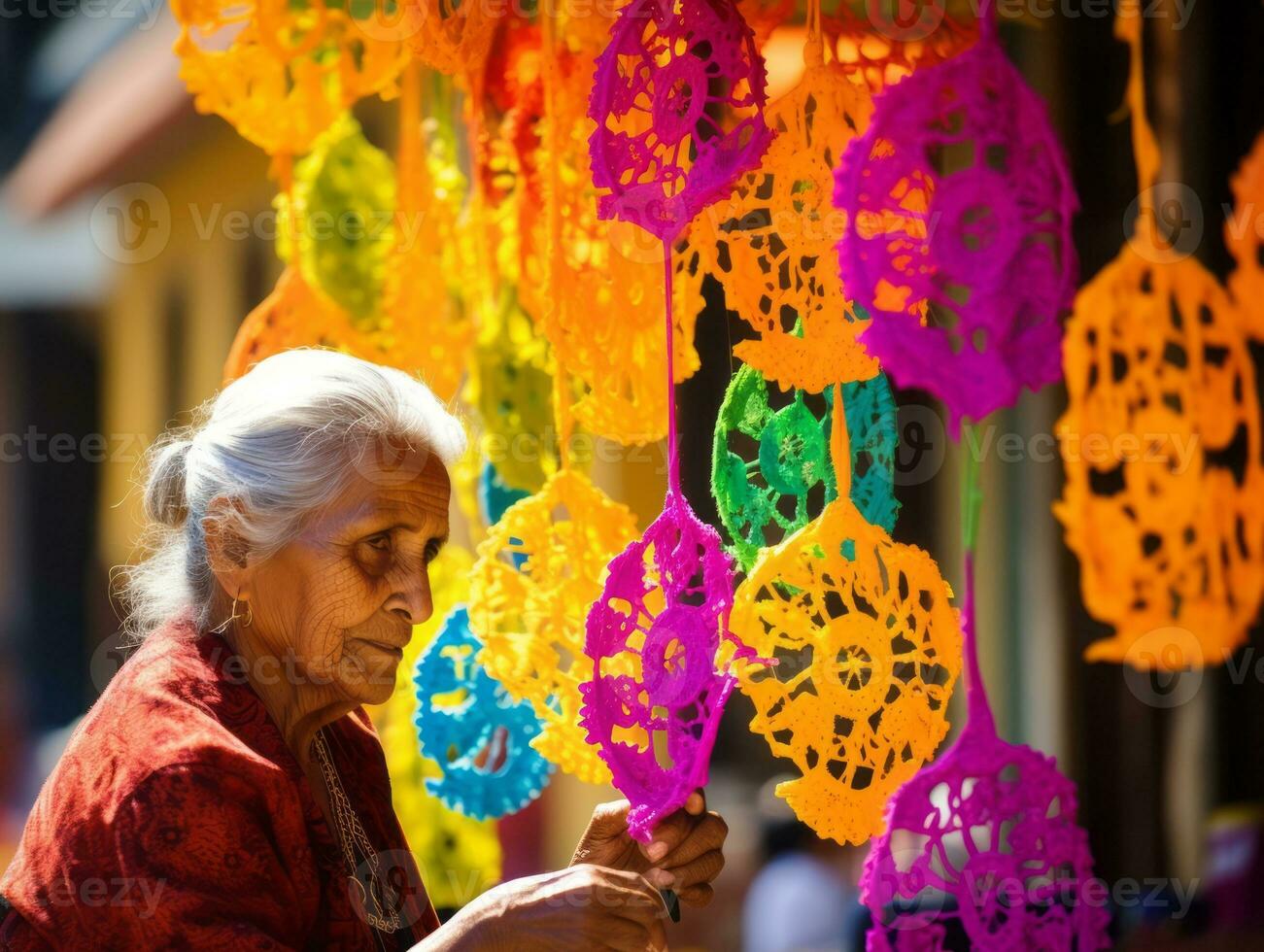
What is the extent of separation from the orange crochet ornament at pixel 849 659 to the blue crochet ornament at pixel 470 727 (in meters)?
0.61

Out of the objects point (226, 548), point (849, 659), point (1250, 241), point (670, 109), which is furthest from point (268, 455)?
point (1250, 241)

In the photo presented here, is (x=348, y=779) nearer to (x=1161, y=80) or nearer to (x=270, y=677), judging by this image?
(x=270, y=677)

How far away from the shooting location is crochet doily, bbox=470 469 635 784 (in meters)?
1.96

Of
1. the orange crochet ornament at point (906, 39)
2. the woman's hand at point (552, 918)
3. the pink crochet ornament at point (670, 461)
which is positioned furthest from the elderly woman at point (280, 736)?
the orange crochet ornament at point (906, 39)

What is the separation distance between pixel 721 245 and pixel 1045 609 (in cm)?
319

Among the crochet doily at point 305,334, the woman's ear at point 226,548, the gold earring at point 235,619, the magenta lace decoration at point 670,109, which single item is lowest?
the gold earring at point 235,619

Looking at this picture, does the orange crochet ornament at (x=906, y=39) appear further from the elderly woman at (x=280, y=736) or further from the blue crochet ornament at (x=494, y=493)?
the blue crochet ornament at (x=494, y=493)

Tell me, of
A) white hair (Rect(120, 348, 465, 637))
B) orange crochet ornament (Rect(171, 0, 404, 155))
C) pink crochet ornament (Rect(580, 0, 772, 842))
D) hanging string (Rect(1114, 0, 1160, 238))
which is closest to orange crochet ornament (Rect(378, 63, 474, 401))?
orange crochet ornament (Rect(171, 0, 404, 155))

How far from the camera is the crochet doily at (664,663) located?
63.7 inches

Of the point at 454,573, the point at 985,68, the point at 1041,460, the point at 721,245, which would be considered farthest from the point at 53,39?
the point at 985,68

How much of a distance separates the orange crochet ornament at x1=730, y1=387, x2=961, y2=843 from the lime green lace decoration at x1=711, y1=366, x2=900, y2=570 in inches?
3.5

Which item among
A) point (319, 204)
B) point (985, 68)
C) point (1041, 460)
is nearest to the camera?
point (985, 68)

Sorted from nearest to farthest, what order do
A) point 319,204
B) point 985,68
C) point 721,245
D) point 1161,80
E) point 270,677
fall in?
point 985,68 < point 270,677 < point 721,245 < point 319,204 < point 1161,80

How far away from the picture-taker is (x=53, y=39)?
7.22 metres
